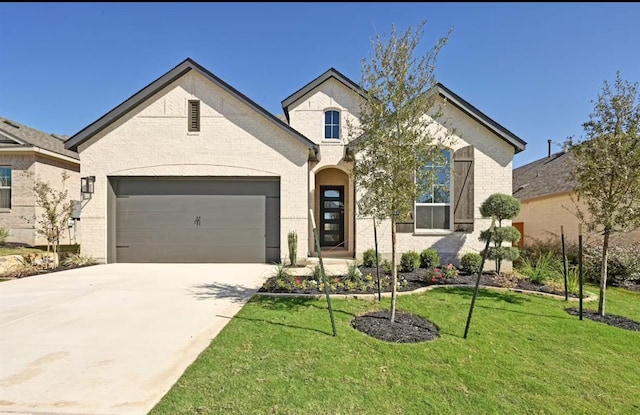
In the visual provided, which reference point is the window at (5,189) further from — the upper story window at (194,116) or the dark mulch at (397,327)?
the dark mulch at (397,327)

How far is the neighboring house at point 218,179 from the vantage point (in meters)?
10.8

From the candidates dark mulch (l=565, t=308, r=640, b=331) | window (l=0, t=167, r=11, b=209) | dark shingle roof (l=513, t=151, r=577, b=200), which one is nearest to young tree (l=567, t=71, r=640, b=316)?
dark mulch (l=565, t=308, r=640, b=331)

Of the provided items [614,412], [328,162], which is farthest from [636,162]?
[328,162]

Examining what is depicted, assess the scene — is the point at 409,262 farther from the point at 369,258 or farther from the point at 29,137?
the point at 29,137

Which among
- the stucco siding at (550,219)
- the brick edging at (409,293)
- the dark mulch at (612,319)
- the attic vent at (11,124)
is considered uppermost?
the attic vent at (11,124)

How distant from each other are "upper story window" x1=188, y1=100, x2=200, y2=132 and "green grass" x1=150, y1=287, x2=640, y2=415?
7580 mm

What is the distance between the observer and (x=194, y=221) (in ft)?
36.4

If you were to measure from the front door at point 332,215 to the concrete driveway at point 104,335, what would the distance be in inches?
223

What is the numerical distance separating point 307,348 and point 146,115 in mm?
10079

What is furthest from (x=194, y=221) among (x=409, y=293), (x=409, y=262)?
(x=409, y=293)

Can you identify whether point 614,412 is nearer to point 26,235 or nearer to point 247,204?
point 247,204

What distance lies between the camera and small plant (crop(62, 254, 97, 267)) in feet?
34.1

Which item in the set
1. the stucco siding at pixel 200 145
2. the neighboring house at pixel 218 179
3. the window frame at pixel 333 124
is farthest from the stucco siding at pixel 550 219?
the stucco siding at pixel 200 145

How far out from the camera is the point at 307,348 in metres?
4.23
